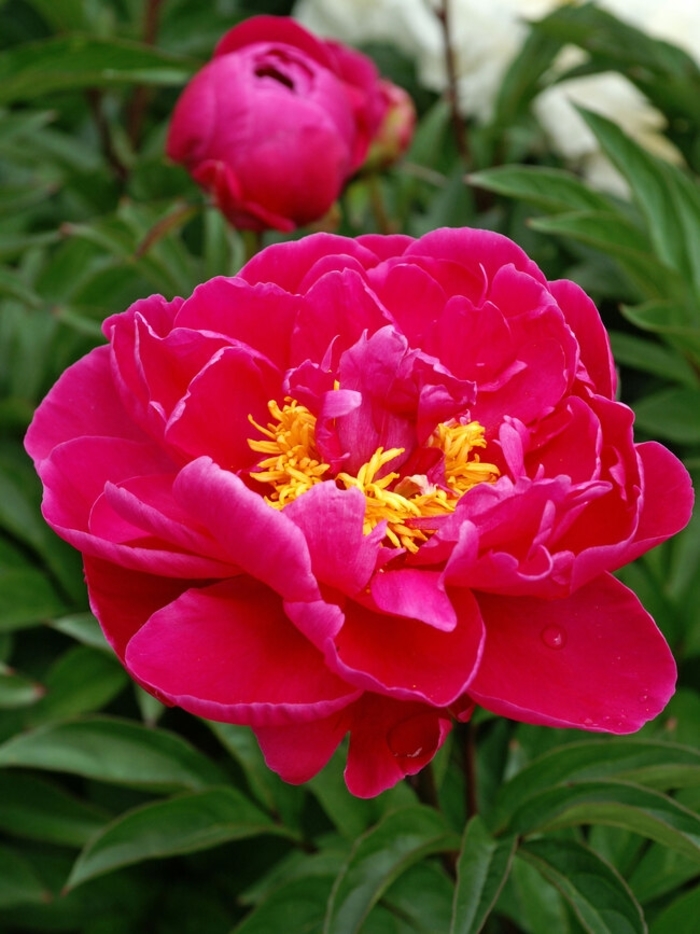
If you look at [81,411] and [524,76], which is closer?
[81,411]

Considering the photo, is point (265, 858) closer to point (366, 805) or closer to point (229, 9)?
point (366, 805)

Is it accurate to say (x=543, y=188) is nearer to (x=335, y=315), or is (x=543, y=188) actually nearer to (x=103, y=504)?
Result: (x=335, y=315)

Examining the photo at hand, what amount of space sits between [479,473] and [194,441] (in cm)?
15

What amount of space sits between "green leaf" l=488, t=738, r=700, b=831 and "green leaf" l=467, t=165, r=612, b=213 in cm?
43

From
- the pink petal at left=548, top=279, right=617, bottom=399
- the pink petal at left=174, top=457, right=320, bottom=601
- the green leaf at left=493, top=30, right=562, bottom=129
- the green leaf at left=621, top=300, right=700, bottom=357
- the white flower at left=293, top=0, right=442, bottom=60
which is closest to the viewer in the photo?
the pink petal at left=174, top=457, right=320, bottom=601

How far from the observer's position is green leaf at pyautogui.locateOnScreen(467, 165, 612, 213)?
35.0 inches

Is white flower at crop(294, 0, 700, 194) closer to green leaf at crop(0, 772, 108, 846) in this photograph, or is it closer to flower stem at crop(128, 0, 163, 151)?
flower stem at crop(128, 0, 163, 151)

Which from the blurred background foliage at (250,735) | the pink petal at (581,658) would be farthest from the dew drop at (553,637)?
the blurred background foliage at (250,735)

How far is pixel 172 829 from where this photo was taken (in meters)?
0.75

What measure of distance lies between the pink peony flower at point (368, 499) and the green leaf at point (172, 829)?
23 cm

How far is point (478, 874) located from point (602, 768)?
11 cm

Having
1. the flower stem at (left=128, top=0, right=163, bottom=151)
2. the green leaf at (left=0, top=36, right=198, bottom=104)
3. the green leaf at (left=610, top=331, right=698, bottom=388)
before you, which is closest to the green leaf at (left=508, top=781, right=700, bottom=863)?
the green leaf at (left=610, top=331, right=698, bottom=388)

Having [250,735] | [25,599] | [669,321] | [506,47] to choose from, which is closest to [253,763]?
[250,735]

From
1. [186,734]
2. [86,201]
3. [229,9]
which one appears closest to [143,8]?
[229,9]
